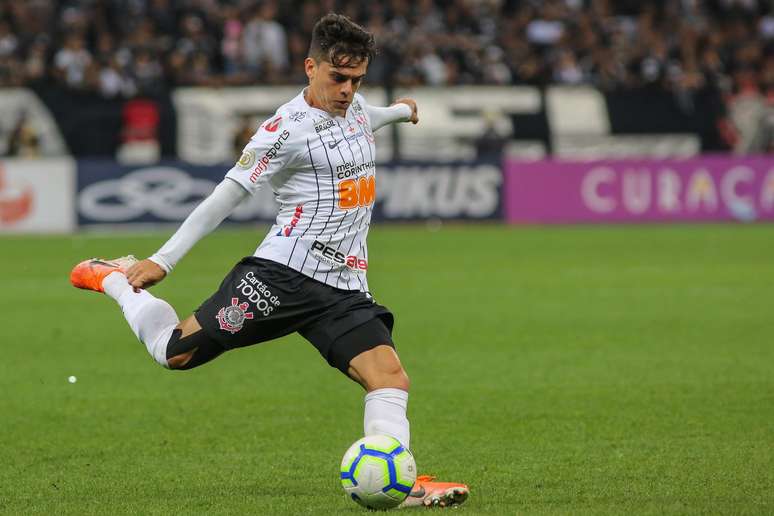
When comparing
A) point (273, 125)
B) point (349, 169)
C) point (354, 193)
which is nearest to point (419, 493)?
point (354, 193)

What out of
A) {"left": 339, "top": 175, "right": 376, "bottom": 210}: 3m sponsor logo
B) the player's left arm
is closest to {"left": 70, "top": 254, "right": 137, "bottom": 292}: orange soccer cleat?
{"left": 339, "top": 175, "right": 376, "bottom": 210}: 3m sponsor logo

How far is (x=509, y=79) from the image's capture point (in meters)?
27.3

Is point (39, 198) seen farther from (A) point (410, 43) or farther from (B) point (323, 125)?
(B) point (323, 125)

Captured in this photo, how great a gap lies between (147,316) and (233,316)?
0.57 meters

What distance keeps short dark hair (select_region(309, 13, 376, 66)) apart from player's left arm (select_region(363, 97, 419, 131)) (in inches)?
18.2

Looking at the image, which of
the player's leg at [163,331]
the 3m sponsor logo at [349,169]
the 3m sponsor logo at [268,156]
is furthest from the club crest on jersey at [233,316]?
the 3m sponsor logo at [349,169]

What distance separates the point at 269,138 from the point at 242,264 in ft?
1.93

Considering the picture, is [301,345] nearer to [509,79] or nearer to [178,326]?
[178,326]

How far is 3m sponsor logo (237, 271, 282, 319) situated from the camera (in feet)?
19.0

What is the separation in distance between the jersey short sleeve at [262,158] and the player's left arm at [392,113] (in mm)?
610

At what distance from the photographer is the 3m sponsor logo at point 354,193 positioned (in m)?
5.85

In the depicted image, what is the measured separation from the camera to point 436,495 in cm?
574

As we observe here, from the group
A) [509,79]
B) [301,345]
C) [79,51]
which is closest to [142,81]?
[79,51]

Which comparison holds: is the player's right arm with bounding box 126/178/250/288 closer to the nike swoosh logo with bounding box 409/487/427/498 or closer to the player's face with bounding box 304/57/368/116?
the player's face with bounding box 304/57/368/116
